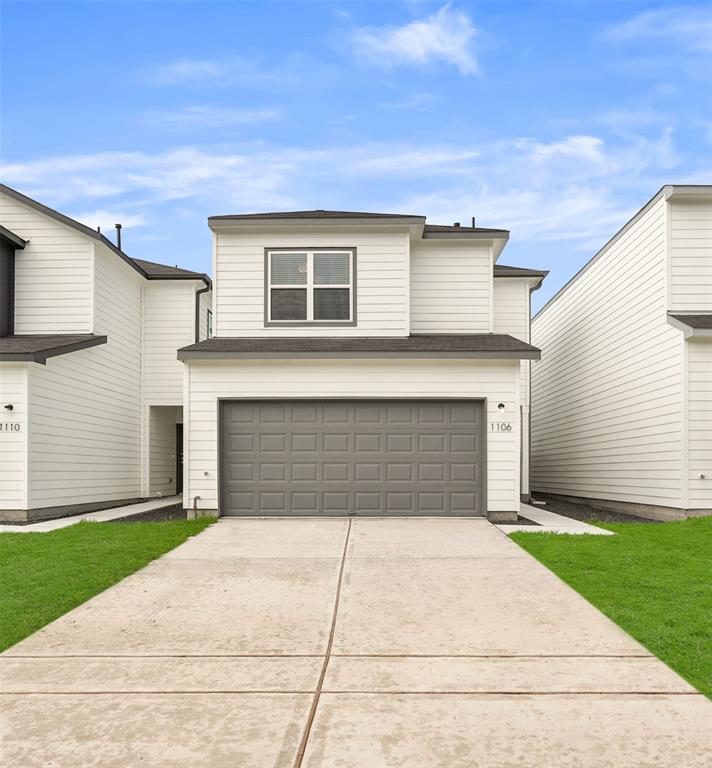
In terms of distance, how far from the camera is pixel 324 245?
13.9 metres

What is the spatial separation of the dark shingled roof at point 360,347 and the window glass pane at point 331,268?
1.20m

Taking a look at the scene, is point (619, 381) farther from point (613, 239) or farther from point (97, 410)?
point (97, 410)

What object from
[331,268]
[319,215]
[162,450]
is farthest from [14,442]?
[319,215]

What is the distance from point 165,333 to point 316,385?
6359mm

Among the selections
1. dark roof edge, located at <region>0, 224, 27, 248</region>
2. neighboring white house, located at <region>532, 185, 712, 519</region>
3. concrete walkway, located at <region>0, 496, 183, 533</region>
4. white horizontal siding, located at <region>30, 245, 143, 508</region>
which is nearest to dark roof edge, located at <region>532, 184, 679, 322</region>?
neighboring white house, located at <region>532, 185, 712, 519</region>

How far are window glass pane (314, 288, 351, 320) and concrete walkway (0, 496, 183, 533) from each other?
5.58m

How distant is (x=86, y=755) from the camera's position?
3480 mm

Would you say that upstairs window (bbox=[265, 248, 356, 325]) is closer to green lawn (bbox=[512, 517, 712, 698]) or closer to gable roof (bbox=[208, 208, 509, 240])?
gable roof (bbox=[208, 208, 509, 240])

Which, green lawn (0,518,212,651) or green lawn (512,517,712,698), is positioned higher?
green lawn (512,517,712,698)

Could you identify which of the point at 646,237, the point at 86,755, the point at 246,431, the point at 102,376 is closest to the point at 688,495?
the point at 646,237

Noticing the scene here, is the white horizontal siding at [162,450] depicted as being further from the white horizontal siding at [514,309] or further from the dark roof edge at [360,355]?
the white horizontal siding at [514,309]

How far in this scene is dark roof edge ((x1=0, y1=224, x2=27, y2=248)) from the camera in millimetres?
13763

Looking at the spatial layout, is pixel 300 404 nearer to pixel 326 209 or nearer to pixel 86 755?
pixel 326 209

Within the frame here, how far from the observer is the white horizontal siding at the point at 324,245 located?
13867 mm
